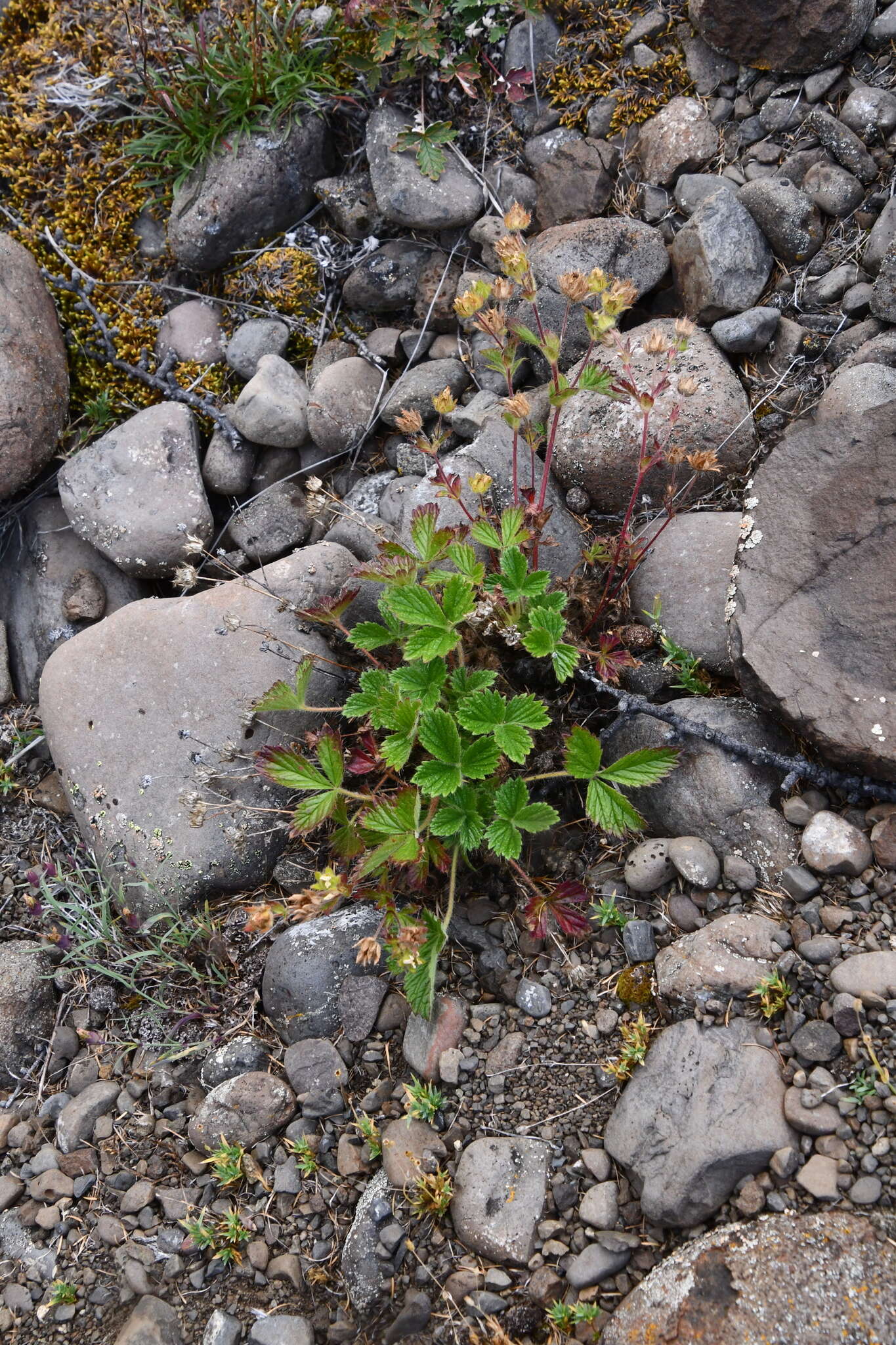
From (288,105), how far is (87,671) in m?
2.81

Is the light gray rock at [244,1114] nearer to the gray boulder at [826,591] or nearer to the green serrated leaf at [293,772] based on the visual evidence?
the green serrated leaf at [293,772]

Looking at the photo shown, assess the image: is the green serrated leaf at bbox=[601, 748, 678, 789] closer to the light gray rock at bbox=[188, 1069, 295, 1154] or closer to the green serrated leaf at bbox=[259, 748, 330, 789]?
the green serrated leaf at bbox=[259, 748, 330, 789]

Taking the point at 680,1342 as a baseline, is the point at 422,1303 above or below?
below

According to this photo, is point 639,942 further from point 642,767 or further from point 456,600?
point 456,600

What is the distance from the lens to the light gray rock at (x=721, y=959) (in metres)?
2.44

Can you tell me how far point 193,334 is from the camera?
4316 millimetres

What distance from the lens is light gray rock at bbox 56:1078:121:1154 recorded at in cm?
290

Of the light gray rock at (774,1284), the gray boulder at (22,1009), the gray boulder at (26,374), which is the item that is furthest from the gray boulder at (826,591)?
the gray boulder at (26,374)

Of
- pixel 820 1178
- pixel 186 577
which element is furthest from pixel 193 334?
pixel 820 1178

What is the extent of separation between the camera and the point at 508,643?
2.95 meters

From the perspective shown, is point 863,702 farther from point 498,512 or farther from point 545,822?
point 498,512

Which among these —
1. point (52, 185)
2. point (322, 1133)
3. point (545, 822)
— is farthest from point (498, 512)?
point (52, 185)

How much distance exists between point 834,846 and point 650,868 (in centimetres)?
52

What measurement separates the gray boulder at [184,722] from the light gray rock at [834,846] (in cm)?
172
